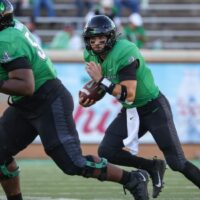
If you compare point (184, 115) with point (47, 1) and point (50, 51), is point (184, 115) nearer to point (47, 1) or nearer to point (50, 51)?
point (50, 51)

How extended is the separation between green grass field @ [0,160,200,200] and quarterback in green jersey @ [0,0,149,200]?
101cm

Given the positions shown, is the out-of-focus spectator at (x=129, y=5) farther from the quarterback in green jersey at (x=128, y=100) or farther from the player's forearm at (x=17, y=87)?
the player's forearm at (x=17, y=87)

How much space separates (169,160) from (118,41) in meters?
1.04

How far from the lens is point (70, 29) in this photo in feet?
45.8

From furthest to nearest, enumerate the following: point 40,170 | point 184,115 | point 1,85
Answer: point 184,115 → point 40,170 → point 1,85

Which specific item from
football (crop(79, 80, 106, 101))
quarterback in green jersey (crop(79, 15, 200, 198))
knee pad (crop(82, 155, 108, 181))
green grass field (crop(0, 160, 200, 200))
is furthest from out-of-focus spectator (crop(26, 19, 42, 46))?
knee pad (crop(82, 155, 108, 181))

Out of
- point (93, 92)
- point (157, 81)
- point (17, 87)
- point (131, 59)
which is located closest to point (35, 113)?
point (17, 87)

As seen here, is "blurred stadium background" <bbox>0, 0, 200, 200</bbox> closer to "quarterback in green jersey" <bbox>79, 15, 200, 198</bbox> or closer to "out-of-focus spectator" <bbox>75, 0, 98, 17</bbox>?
"out-of-focus spectator" <bbox>75, 0, 98, 17</bbox>

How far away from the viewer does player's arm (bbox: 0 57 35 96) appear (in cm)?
599

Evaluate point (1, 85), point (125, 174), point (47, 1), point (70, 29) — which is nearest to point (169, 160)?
point (125, 174)

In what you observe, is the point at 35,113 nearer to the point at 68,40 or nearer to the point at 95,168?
the point at 95,168

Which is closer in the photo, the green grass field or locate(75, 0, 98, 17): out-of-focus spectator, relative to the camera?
the green grass field

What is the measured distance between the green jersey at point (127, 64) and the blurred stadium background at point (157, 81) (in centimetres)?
96

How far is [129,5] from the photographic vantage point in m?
15.4
